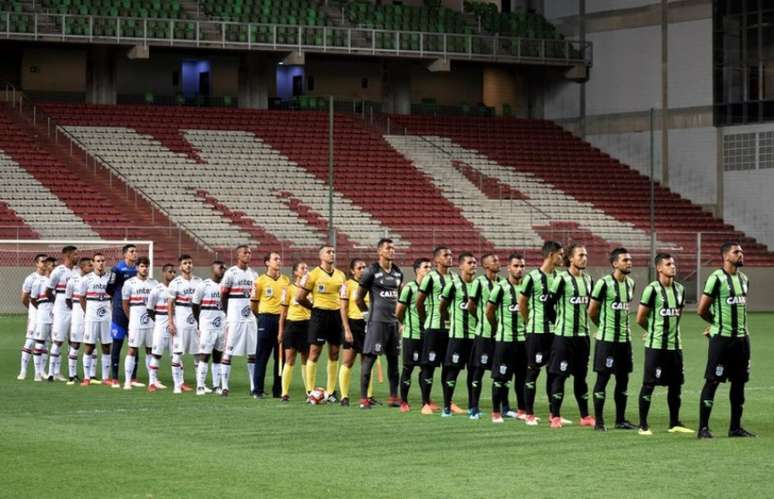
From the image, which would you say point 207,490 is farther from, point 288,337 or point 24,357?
point 24,357

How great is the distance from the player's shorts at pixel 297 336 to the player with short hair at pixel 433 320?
2.16 meters

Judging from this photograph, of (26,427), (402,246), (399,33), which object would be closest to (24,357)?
(26,427)

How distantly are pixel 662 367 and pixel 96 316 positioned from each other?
9811 millimetres

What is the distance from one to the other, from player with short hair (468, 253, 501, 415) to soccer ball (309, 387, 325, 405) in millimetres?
2349

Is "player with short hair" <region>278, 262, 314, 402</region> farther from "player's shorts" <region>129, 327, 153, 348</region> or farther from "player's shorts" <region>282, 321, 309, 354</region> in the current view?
"player's shorts" <region>129, 327, 153, 348</region>

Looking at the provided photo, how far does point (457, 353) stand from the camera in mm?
17531

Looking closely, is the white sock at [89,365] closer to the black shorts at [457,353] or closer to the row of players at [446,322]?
the row of players at [446,322]

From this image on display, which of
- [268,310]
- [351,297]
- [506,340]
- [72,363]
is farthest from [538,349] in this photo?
[72,363]

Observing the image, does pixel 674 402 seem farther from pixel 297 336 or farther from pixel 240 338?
pixel 240 338

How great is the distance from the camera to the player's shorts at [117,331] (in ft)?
73.8

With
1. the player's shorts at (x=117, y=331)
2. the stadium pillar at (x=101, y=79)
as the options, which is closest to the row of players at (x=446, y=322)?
the player's shorts at (x=117, y=331)

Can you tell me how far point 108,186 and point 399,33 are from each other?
12710mm

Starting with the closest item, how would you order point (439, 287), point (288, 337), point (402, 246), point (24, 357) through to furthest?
point (439, 287) → point (288, 337) → point (24, 357) → point (402, 246)

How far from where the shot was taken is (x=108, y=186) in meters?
45.1
